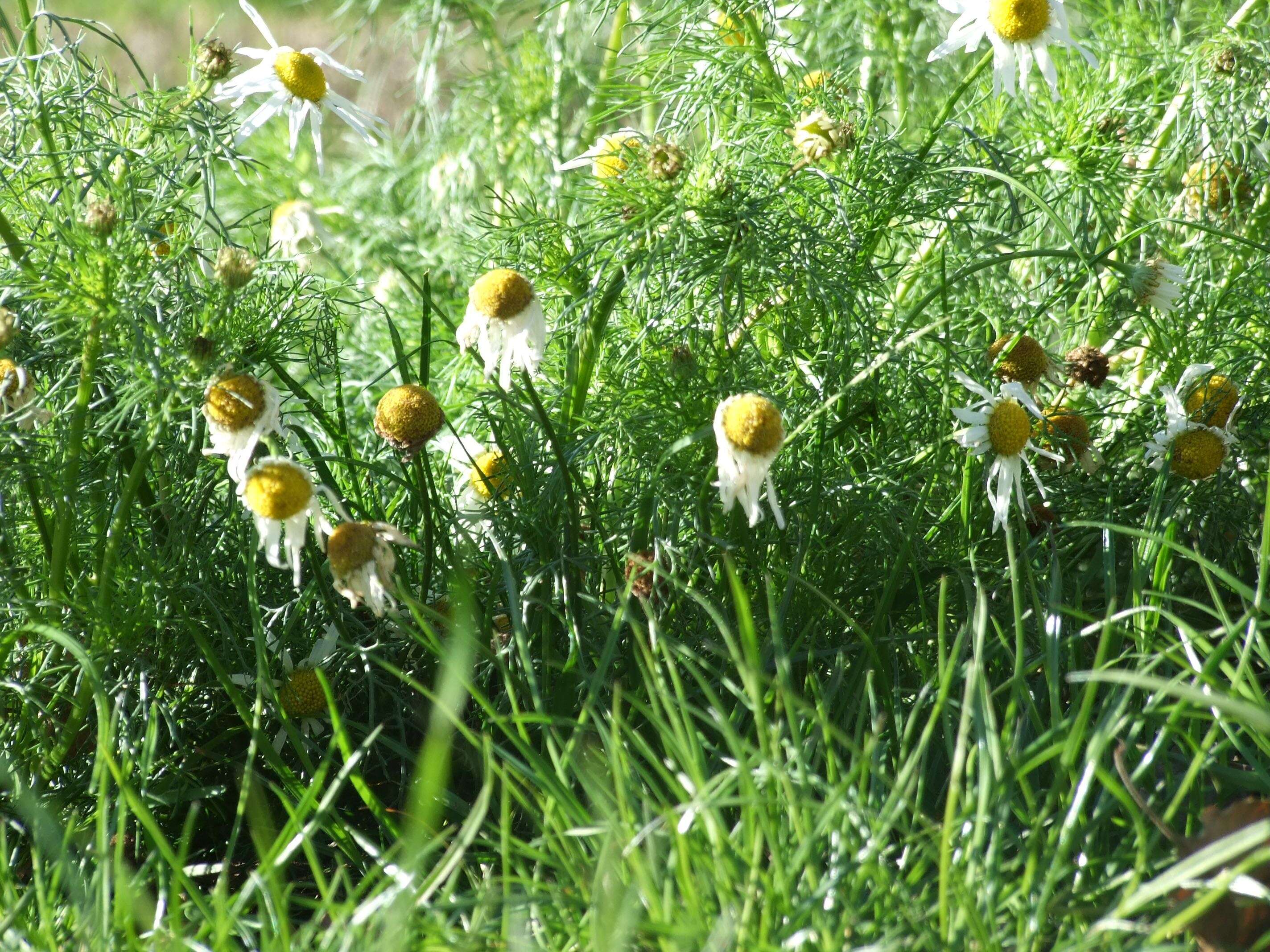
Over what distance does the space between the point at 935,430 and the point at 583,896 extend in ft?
2.20

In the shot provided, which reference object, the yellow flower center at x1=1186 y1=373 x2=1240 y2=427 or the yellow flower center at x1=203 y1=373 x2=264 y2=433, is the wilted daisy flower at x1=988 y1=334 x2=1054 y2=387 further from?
the yellow flower center at x1=203 y1=373 x2=264 y2=433

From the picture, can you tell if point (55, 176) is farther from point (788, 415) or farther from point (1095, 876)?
point (1095, 876)

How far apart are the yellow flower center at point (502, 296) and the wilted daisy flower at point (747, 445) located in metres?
0.20

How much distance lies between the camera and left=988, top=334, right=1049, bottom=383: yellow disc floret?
1.25 m

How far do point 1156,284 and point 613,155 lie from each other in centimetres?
59

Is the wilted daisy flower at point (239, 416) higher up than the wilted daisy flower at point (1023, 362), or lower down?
higher up

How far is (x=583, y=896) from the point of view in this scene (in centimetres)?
85

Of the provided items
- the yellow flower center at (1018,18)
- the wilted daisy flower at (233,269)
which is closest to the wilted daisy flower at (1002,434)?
the yellow flower center at (1018,18)

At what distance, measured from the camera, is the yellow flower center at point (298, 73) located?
123cm

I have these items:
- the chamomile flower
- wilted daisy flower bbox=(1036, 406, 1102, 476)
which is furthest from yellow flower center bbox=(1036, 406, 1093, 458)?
the chamomile flower

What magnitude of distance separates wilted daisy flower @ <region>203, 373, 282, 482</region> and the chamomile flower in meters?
0.09

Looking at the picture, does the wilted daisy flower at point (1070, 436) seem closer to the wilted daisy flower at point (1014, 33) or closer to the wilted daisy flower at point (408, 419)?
the wilted daisy flower at point (1014, 33)

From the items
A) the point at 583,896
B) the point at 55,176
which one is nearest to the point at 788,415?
the point at 583,896

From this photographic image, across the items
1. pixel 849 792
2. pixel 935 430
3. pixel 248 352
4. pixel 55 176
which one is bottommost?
pixel 849 792
